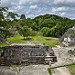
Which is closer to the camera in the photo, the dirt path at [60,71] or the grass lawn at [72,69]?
the dirt path at [60,71]

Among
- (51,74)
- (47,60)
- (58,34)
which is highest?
(58,34)

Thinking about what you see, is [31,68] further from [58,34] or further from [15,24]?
[58,34]

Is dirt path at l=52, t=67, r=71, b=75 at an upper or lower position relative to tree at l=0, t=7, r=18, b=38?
lower

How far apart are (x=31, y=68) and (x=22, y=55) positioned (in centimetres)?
208

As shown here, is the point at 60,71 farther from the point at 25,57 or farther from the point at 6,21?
the point at 6,21

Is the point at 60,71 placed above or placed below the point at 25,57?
below

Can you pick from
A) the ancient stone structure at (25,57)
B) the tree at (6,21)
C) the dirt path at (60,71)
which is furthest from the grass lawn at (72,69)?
the tree at (6,21)

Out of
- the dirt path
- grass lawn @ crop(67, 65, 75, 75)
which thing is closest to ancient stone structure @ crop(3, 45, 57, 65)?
the dirt path

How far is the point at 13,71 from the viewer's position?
35.6 feet

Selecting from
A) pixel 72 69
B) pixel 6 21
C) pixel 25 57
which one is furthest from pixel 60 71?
pixel 6 21

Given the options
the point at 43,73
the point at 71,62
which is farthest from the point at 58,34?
the point at 43,73

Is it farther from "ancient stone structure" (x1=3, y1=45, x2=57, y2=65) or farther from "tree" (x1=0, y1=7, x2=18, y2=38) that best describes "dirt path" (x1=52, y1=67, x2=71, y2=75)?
"tree" (x1=0, y1=7, x2=18, y2=38)

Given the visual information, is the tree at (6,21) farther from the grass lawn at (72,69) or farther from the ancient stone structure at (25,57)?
the grass lawn at (72,69)

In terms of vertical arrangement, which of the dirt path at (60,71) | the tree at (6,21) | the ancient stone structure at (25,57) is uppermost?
the tree at (6,21)
